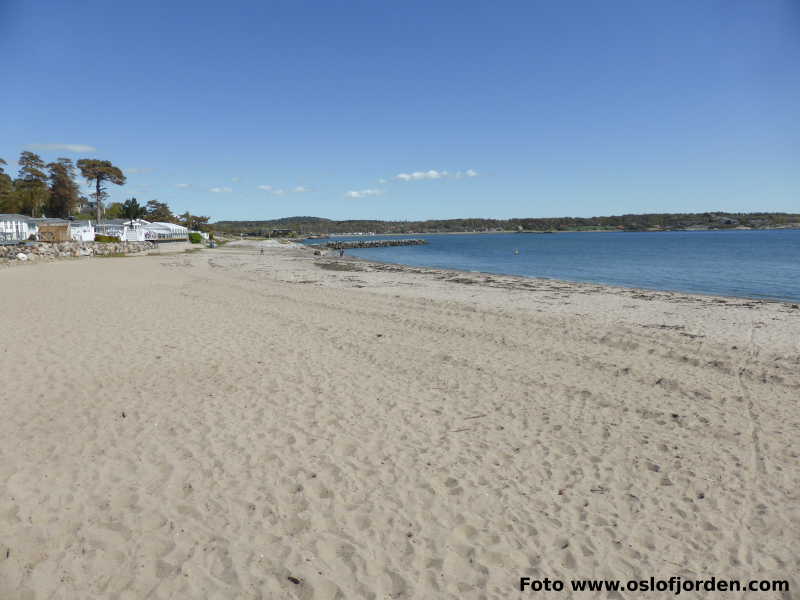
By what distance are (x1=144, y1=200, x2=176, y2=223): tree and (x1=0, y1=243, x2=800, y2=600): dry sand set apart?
101 metres

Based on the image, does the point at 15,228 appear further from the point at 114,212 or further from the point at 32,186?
the point at 114,212

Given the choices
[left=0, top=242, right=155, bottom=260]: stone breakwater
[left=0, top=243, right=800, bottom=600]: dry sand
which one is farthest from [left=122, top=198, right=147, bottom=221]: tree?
[left=0, top=243, right=800, bottom=600]: dry sand

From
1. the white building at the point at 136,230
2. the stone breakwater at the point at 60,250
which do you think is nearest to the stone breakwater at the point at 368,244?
the white building at the point at 136,230

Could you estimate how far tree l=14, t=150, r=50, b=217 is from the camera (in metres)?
60.3

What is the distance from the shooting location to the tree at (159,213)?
99938 millimetres

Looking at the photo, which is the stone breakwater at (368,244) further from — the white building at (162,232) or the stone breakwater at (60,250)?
the stone breakwater at (60,250)

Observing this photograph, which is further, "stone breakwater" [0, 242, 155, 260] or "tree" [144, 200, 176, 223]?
"tree" [144, 200, 176, 223]

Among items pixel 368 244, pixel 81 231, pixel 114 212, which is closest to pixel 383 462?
pixel 81 231

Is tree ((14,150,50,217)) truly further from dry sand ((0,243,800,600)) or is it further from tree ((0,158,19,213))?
dry sand ((0,243,800,600))

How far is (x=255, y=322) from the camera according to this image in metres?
12.9

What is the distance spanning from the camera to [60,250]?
37938 millimetres

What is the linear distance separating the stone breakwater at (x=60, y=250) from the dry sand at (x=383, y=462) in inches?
1104

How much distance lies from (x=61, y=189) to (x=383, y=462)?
271ft

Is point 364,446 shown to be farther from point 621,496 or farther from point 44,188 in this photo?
point 44,188
